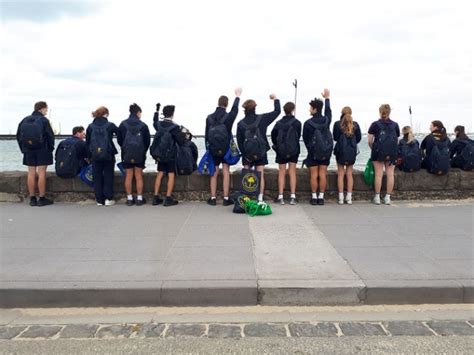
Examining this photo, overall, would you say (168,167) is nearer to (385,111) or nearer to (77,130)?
(77,130)

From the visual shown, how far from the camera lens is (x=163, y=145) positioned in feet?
25.3

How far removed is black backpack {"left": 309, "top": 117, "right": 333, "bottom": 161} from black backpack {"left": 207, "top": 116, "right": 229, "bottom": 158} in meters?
1.63

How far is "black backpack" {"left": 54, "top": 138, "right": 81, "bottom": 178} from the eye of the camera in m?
8.14

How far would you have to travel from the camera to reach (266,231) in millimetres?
6184

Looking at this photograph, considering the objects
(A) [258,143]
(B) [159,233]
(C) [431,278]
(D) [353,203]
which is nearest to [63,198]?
(B) [159,233]

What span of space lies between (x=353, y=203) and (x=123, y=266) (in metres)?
5.09

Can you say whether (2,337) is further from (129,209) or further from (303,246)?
(129,209)

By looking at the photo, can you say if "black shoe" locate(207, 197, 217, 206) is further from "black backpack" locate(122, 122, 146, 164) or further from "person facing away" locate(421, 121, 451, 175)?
"person facing away" locate(421, 121, 451, 175)

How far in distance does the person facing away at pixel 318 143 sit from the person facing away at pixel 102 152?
3.70 m

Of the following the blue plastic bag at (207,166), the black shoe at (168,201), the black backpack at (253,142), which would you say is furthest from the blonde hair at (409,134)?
the black shoe at (168,201)

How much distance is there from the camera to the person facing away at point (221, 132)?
7586mm

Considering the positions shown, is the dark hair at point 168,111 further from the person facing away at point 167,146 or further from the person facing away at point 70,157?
the person facing away at point 70,157

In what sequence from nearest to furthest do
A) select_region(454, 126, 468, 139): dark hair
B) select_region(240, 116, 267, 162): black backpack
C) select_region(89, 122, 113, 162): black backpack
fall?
select_region(240, 116, 267, 162): black backpack → select_region(89, 122, 113, 162): black backpack → select_region(454, 126, 468, 139): dark hair

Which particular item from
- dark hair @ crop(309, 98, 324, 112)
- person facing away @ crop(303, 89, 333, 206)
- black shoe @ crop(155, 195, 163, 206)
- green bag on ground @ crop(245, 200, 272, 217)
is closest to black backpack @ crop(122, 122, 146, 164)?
black shoe @ crop(155, 195, 163, 206)
